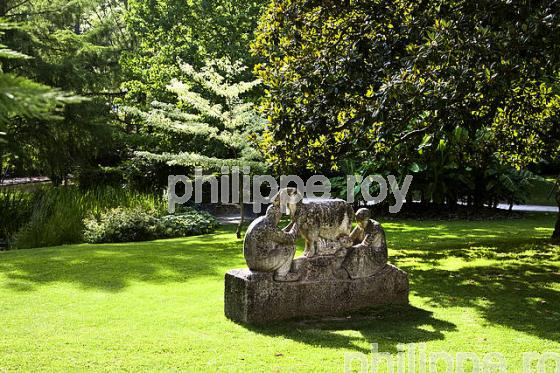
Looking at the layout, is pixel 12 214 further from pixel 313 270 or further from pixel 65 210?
pixel 313 270

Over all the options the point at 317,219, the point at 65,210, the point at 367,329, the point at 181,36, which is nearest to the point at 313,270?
the point at 317,219

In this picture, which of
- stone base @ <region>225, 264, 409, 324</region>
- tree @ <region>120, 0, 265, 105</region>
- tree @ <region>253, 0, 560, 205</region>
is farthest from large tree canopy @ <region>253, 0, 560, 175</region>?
tree @ <region>120, 0, 265, 105</region>

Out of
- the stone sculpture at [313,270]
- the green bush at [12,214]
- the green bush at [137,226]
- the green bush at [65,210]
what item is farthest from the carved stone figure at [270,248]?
the green bush at [12,214]

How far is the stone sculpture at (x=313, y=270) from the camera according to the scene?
7598 mm

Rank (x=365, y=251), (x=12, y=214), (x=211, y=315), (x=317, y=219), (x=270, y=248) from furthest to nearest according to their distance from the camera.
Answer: (x=12, y=214) → (x=365, y=251) → (x=317, y=219) → (x=211, y=315) → (x=270, y=248)

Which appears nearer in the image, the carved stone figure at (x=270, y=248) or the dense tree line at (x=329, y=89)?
the carved stone figure at (x=270, y=248)

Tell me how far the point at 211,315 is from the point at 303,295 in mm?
1197

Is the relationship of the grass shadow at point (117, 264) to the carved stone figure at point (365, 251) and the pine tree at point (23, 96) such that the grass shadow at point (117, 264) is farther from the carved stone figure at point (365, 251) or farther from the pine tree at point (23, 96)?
the pine tree at point (23, 96)

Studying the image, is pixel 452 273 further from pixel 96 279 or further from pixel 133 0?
pixel 133 0

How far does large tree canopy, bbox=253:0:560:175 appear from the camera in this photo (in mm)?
8211

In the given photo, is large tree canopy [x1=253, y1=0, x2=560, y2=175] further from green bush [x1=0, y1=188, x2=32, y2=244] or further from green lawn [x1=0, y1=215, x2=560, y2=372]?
green bush [x1=0, y1=188, x2=32, y2=244]

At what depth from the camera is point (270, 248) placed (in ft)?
25.1

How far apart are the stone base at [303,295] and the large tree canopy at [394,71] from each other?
2.33 metres

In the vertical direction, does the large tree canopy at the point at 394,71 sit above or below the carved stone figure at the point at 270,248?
above
